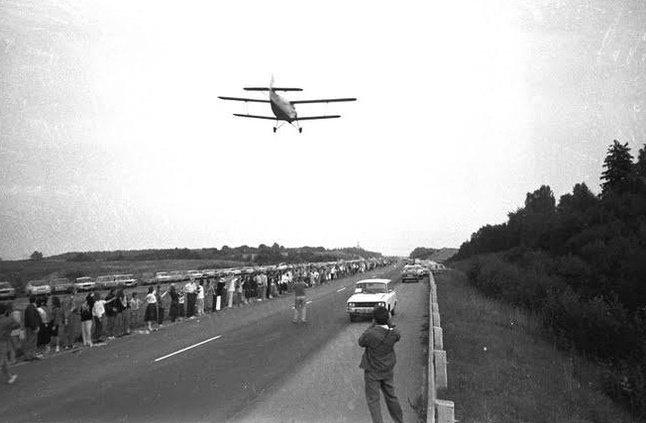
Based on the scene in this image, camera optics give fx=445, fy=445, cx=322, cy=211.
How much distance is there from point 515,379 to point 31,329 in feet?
42.7

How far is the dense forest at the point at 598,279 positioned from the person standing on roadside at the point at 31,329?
630 inches

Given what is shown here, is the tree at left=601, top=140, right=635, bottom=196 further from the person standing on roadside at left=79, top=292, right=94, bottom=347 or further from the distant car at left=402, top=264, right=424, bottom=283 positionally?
the person standing on roadside at left=79, top=292, right=94, bottom=347

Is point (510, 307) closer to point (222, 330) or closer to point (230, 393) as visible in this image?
point (222, 330)

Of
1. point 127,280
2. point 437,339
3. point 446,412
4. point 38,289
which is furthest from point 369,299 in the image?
point 127,280

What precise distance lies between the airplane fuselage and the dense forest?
658 inches

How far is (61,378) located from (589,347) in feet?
55.7

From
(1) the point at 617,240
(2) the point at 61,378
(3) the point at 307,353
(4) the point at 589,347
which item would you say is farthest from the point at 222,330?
(1) the point at 617,240

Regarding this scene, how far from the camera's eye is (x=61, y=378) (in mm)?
9945

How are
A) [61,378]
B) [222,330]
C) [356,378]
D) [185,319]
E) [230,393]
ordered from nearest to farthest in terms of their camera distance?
[230,393] < [356,378] < [61,378] < [222,330] < [185,319]

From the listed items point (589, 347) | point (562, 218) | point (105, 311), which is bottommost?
point (589, 347)

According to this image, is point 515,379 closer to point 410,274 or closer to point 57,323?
point 57,323

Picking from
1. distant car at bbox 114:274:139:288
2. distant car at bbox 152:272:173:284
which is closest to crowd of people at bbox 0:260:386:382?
distant car at bbox 114:274:139:288

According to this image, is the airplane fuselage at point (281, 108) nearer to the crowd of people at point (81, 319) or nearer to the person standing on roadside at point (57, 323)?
the crowd of people at point (81, 319)

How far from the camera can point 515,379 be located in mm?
10008
